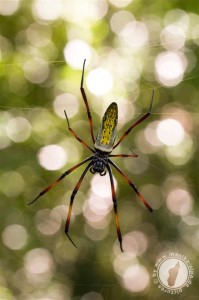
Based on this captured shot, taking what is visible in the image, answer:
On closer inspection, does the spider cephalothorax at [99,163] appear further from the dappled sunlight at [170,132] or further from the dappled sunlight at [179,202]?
the dappled sunlight at [179,202]

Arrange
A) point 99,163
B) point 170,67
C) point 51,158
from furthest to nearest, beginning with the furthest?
1. point 170,67
2. point 51,158
3. point 99,163

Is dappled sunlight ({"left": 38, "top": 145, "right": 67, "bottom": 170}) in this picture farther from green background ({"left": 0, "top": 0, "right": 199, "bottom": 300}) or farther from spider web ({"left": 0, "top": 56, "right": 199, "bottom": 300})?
spider web ({"left": 0, "top": 56, "right": 199, "bottom": 300})

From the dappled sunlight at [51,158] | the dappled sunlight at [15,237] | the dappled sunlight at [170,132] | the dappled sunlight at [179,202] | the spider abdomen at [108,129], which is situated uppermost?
the spider abdomen at [108,129]

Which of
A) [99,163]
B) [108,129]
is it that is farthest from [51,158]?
[108,129]

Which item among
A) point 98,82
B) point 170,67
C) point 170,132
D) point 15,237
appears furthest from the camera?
point 170,132

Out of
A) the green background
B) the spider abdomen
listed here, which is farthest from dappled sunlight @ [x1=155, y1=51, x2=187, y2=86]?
the spider abdomen

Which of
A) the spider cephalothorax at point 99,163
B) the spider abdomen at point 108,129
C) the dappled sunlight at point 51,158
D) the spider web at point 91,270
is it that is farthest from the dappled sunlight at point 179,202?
the spider abdomen at point 108,129

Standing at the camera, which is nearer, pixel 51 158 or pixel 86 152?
pixel 51 158

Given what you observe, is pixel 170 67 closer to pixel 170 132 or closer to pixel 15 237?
pixel 170 132

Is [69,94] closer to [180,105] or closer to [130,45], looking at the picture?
[130,45]

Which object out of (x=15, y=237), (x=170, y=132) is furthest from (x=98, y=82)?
(x=15, y=237)

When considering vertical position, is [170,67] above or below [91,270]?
above

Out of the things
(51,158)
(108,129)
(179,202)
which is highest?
(108,129)
